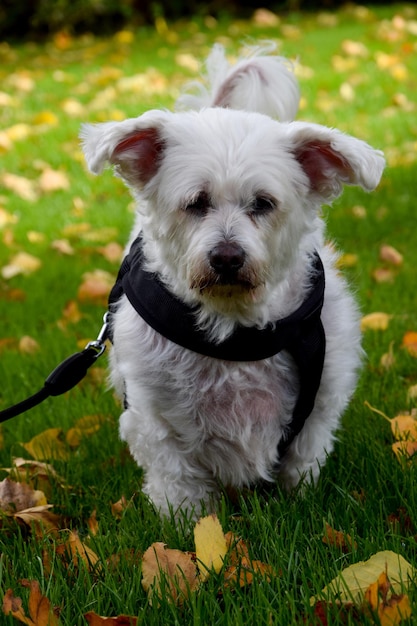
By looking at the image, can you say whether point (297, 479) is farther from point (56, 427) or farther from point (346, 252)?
point (346, 252)

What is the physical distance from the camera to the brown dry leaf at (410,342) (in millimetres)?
3990

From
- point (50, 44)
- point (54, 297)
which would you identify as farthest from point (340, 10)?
point (54, 297)

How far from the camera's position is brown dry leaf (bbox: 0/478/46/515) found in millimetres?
3020

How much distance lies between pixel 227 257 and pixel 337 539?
88 centimetres

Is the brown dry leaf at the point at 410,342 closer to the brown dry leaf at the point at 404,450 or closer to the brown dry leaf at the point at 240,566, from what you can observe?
the brown dry leaf at the point at 404,450

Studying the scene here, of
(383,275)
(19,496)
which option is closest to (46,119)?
(383,275)

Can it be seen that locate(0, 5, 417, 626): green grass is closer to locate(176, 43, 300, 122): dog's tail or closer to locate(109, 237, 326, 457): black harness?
locate(109, 237, 326, 457): black harness

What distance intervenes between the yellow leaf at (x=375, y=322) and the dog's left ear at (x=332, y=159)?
1.53 metres

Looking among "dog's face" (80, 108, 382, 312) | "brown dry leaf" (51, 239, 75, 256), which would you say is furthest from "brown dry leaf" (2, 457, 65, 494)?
"brown dry leaf" (51, 239, 75, 256)

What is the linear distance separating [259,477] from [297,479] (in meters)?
0.17

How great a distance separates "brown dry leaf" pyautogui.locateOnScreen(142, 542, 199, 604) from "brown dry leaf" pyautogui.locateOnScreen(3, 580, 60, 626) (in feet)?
0.87

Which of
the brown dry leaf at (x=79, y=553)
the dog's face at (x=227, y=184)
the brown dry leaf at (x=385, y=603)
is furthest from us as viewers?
the dog's face at (x=227, y=184)

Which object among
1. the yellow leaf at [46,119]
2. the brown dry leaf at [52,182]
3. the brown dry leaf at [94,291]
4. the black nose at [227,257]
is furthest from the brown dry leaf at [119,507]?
the yellow leaf at [46,119]

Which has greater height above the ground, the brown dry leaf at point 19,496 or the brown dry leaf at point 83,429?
the brown dry leaf at point 19,496
